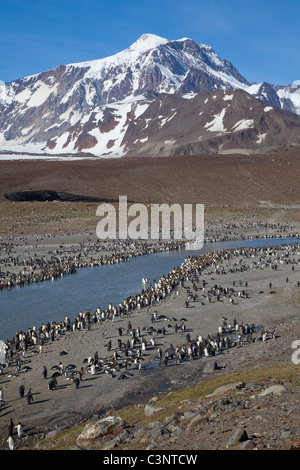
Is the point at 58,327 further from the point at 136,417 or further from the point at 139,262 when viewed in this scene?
the point at 139,262

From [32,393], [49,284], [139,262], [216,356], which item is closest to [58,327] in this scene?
[32,393]

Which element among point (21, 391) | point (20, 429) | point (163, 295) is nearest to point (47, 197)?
point (163, 295)

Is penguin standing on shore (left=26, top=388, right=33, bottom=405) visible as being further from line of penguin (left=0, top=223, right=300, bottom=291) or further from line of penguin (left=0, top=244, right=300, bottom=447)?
line of penguin (left=0, top=223, right=300, bottom=291)

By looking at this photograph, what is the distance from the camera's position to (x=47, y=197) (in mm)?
96000

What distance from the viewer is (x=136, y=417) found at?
13977 mm

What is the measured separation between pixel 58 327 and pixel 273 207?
77281mm

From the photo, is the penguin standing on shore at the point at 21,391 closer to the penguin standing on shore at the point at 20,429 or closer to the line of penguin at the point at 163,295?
the line of penguin at the point at 163,295

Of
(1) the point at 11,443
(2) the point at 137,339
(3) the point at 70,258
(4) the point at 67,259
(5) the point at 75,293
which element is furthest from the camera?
(3) the point at 70,258

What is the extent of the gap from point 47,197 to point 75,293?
6428 cm

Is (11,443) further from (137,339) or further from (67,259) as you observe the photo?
(67,259)

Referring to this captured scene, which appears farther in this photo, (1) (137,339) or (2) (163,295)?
(2) (163,295)

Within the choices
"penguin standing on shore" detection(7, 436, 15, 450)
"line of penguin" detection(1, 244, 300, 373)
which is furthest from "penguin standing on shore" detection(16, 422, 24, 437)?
"line of penguin" detection(1, 244, 300, 373)

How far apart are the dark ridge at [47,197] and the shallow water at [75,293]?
48479mm

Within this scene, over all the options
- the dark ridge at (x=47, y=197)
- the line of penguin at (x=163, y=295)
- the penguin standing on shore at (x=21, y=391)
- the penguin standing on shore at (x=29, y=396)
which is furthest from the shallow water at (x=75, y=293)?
the dark ridge at (x=47, y=197)
